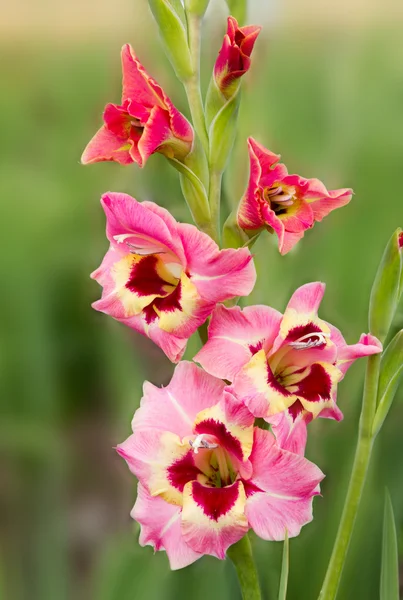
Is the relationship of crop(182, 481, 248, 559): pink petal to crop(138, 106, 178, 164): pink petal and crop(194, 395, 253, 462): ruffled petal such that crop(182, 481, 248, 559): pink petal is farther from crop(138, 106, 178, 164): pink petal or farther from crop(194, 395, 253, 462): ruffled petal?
crop(138, 106, 178, 164): pink petal

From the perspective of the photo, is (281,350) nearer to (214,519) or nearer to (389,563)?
(214,519)

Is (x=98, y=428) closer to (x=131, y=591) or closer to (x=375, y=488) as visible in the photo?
(x=131, y=591)

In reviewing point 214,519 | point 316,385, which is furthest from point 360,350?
point 214,519

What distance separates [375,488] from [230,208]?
316 mm

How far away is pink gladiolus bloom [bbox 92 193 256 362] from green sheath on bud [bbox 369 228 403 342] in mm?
114

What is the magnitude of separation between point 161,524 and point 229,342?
13 cm

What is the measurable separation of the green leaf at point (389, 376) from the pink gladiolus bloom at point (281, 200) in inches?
4.5

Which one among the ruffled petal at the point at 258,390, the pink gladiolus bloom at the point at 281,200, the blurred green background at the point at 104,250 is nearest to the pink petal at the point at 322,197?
the pink gladiolus bloom at the point at 281,200

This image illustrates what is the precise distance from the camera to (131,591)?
666mm

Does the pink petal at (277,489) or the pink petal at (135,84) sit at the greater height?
the pink petal at (135,84)

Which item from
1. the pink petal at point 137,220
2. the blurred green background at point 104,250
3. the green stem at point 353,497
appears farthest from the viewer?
the blurred green background at point 104,250

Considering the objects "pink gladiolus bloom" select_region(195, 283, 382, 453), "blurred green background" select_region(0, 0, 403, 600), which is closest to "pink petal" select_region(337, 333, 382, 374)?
"pink gladiolus bloom" select_region(195, 283, 382, 453)

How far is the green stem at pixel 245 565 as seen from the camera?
19.3 inches

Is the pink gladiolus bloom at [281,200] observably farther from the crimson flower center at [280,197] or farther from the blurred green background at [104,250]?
the blurred green background at [104,250]
